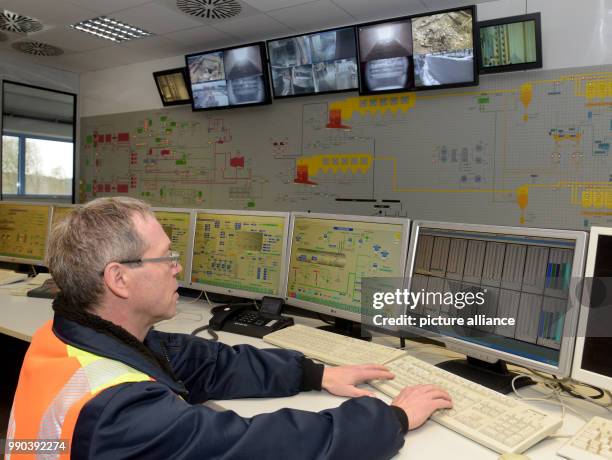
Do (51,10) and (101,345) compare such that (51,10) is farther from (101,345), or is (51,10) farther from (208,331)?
(101,345)

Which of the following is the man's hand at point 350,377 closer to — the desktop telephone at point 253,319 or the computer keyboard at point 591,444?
the computer keyboard at point 591,444

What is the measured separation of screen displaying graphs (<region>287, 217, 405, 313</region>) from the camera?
5.41 feet

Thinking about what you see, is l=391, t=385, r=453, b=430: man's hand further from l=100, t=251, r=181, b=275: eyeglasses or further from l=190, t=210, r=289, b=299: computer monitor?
l=190, t=210, r=289, b=299: computer monitor

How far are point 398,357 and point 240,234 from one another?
3.28 ft

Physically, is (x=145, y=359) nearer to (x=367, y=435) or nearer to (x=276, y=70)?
(x=367, y=435)

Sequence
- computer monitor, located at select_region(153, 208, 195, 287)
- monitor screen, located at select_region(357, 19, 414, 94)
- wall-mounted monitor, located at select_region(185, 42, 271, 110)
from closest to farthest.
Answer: computer monitor, located at select_region(153, 208, 195, 287), monitor screen, located at select_region(357, 19, 414, 94), wall-mounted monitor, located at select_region(185, 42, 271, 110)

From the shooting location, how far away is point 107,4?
3.30 meters

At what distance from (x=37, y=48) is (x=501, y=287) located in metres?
4.68

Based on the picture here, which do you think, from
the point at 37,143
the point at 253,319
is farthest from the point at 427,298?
the point at 37,143

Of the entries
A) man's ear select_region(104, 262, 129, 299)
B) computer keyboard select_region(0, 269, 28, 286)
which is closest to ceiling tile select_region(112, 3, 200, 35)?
computer keyboard select_region(0, 269, 28, 286)

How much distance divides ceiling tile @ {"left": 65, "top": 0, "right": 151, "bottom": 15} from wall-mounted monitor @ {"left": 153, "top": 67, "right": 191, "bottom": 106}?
844 mm

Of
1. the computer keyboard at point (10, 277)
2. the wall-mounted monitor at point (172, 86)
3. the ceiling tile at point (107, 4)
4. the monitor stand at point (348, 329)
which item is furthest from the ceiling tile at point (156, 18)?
the monitor stand at point (348, 329)

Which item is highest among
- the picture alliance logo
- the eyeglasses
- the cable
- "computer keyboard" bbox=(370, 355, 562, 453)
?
the eyeglasses

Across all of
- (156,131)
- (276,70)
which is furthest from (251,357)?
(156,131)
